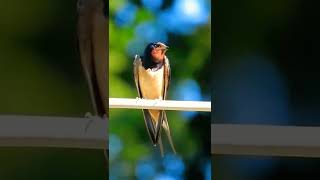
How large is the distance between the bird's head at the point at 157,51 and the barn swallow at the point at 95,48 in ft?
0.50

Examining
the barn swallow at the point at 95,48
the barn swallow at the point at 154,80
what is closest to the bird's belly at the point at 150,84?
the barn swallow at the point at 154,80

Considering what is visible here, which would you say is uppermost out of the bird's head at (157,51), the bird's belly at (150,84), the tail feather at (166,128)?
the bird's head at (157,51)

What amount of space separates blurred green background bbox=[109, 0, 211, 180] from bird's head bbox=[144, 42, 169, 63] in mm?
18

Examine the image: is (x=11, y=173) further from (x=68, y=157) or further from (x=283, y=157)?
(x=283, y=157)

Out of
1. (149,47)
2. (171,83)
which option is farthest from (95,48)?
(171,83)

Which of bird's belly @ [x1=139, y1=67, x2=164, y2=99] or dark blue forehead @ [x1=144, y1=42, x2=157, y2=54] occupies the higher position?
dark blue forehead @ [x1=144, y1=42, x2=157, y2=54]

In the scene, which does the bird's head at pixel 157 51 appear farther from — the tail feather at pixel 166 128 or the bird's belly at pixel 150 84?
the tail feather at pixel 166 128

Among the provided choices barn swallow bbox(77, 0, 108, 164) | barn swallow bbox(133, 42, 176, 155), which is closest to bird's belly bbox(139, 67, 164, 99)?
barn swallow bbox(133, 42, 176, 155)

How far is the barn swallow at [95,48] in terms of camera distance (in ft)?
5.82

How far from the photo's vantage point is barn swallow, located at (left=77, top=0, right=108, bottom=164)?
178 cm

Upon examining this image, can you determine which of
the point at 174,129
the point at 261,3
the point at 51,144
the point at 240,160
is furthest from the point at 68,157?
the point at 261,3

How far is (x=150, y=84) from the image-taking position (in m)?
1.77

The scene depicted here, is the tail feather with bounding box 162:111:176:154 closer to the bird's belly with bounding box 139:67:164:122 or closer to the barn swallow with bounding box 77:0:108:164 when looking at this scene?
the bird's belly with bounding box 139:67:164:122

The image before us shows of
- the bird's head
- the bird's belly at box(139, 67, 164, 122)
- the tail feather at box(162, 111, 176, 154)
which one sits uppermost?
the bird's head
